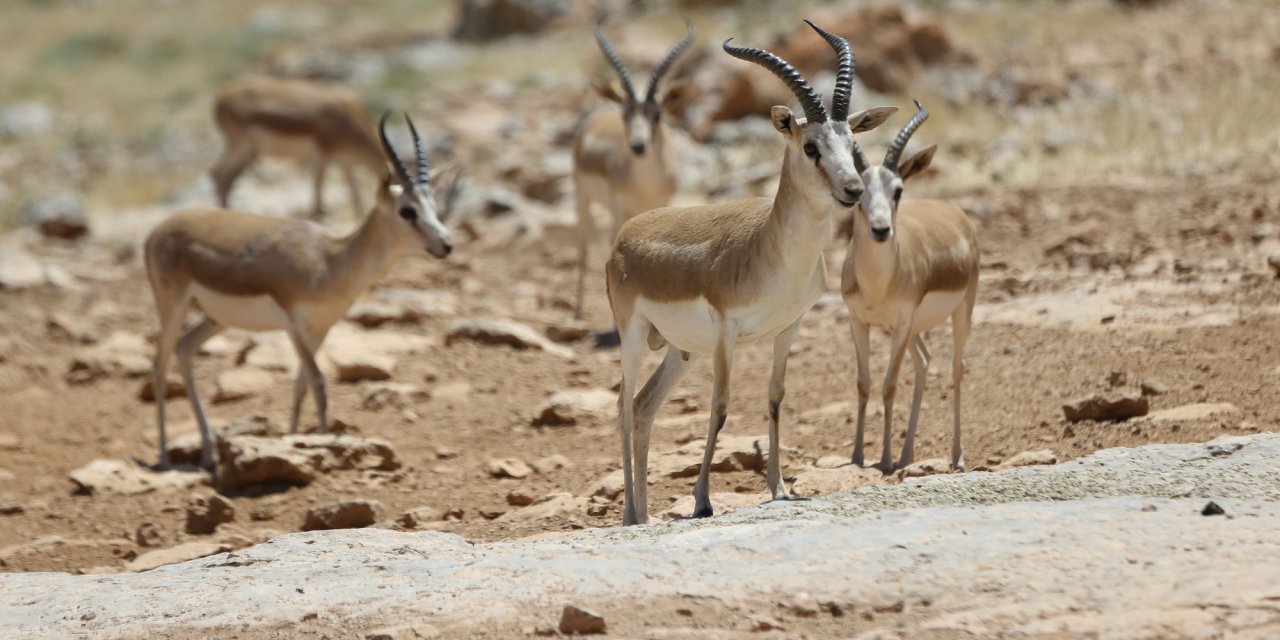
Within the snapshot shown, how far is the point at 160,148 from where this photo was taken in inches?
1032

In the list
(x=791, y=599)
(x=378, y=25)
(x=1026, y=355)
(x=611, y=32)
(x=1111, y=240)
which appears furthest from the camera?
(x=378, y=25)

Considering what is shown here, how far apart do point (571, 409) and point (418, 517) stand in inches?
95.0

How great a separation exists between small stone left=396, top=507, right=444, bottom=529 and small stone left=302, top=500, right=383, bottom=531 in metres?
0.17

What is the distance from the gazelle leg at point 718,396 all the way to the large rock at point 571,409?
388cm

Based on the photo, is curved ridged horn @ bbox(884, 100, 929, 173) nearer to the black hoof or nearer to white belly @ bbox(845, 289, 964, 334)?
white belly @ bbox(845, 289, 964, 334)

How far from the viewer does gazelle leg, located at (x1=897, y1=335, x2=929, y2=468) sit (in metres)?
8.74

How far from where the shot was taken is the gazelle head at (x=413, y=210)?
37.5 ft

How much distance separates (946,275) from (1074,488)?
2721 mm

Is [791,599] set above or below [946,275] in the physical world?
below

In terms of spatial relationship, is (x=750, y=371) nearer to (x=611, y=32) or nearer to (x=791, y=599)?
(x=791, y=599)

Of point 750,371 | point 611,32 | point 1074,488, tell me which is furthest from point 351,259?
point 611,32

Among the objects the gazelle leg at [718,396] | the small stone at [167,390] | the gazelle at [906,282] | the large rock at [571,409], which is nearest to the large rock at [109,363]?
the small stone at [167,390]

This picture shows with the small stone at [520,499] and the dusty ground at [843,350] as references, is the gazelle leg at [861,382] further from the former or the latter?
the small stone at [520,499]

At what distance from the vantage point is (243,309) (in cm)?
1123
